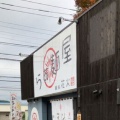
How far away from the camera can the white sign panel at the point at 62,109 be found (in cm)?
1297

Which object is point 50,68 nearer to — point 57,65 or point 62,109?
point 57,65

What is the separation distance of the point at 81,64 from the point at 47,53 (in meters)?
3.82

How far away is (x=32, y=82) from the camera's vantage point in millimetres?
17453

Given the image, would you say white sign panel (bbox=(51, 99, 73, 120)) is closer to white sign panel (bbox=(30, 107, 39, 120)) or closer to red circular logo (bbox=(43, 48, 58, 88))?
red circular logo (bbox=(43, 48, 58, 88))

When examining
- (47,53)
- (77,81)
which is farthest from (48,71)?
(77,81)

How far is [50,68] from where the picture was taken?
47.6 ft

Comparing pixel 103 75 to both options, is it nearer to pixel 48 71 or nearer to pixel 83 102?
pixel 83 102

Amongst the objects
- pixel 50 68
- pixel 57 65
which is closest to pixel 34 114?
pixel 50 68

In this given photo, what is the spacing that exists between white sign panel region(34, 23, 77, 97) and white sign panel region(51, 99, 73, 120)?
533mm

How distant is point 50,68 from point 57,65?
0.96m

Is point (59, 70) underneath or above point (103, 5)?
underneath

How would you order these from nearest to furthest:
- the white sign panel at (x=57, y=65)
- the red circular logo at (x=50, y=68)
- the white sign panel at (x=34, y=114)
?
the white sign panel at (x=57, y=65) < the red circular logo at (x=50, y=68) < the white sign panel at (x=34, y=114)

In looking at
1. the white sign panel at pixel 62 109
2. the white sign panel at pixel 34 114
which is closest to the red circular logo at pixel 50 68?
the white sign panel at pixel 62 109

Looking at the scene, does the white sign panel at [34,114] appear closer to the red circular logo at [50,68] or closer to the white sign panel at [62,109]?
the white sign panel at [62,109]
